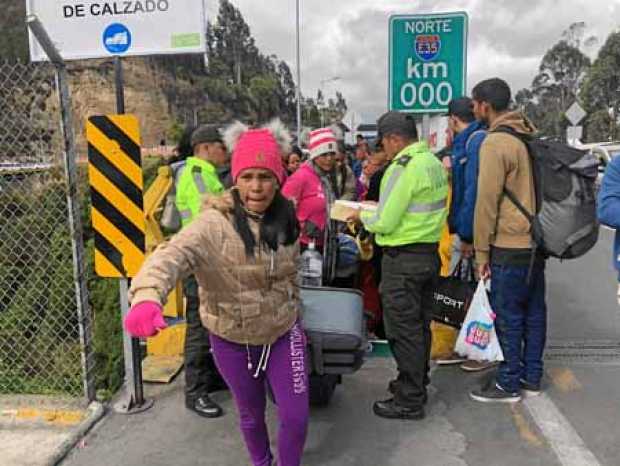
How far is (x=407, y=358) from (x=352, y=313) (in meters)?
0.73

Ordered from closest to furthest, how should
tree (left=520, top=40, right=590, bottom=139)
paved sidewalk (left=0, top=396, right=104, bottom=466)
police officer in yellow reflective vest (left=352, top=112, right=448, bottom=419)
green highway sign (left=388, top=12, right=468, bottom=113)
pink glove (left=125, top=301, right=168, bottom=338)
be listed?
pink glove (left=125, top=301, right=168, bottom=338) → paved sidewalk (left=0, top=396, right=104, bottom=466) → police officer in yellow reflective vest (left=352, top=112, right=448, bottom=419) → green highway sign (left=388, top=12, right=468, bottom=113) → tree (left=520, top=40, right=590, bottom=139)

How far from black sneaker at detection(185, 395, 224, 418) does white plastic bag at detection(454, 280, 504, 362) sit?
1.63 m

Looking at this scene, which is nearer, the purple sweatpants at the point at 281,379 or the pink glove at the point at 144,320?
the pink glove at the point at 144,320

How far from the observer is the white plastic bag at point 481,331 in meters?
4.18

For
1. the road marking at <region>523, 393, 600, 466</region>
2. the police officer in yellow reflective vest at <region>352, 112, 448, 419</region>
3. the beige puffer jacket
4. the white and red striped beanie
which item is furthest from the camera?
the white and red striped beanie

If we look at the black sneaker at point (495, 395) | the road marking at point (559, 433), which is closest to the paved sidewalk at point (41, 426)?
the black sneaker at point (495, 395)

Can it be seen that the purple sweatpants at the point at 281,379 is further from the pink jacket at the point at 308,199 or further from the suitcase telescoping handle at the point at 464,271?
the suitcase telescoping handle at the point at 464,271

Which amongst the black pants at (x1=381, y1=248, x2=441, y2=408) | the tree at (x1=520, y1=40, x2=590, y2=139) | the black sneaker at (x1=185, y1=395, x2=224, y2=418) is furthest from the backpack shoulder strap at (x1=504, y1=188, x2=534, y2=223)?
the tree at (x1=520, y1=40, x2=590, y2=139)

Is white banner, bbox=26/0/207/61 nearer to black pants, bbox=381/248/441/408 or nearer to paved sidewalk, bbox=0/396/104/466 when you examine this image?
black pants, bbox=381/248/441/408

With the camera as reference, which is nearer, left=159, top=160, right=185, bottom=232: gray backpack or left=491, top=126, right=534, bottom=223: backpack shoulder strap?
left=491, top=126, right=534, bottom=223: backpack shoulder strap

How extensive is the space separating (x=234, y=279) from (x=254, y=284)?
0.09m

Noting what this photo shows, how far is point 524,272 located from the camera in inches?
162

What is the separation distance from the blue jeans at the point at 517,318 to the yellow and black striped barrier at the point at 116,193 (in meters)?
2.26

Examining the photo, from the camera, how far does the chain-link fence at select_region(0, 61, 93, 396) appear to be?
16.1ft
